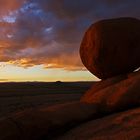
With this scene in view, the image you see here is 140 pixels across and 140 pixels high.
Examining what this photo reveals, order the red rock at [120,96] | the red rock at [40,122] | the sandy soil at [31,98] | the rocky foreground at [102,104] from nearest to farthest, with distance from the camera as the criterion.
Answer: the rocky foreground at [102,104], the red rock at [40,122], the red rock at [120,96], the sandy soil at [31,98]

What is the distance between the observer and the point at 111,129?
973 cm

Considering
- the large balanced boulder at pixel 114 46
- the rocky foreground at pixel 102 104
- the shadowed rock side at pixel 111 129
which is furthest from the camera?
the large balanced boulder at pixel 114 46

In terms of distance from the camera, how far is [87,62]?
14469 millimetres

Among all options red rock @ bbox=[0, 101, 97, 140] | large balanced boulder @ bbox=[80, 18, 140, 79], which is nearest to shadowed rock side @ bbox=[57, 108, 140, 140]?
red rock @ bbox=[0, 101, 97, 140]

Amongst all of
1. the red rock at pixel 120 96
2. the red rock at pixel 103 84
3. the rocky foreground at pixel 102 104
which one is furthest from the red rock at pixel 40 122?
the red rock at pixel 103 84

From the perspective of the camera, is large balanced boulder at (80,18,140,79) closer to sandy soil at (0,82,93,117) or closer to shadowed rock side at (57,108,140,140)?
shadowed rock side at (57,108,140,140)

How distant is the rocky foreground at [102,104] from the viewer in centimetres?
1016

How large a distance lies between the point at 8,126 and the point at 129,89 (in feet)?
13.6

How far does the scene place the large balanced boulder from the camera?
13664 millimetres

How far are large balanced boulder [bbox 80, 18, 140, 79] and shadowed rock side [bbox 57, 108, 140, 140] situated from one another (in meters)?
3.04

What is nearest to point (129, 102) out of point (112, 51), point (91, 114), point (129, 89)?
point (129, 89)

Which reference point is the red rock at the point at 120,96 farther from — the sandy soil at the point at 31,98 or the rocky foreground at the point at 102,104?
the sandy soil at the point at 31,98

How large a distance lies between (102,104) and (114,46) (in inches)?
93.5

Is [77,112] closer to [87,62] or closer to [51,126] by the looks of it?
[51,126]
